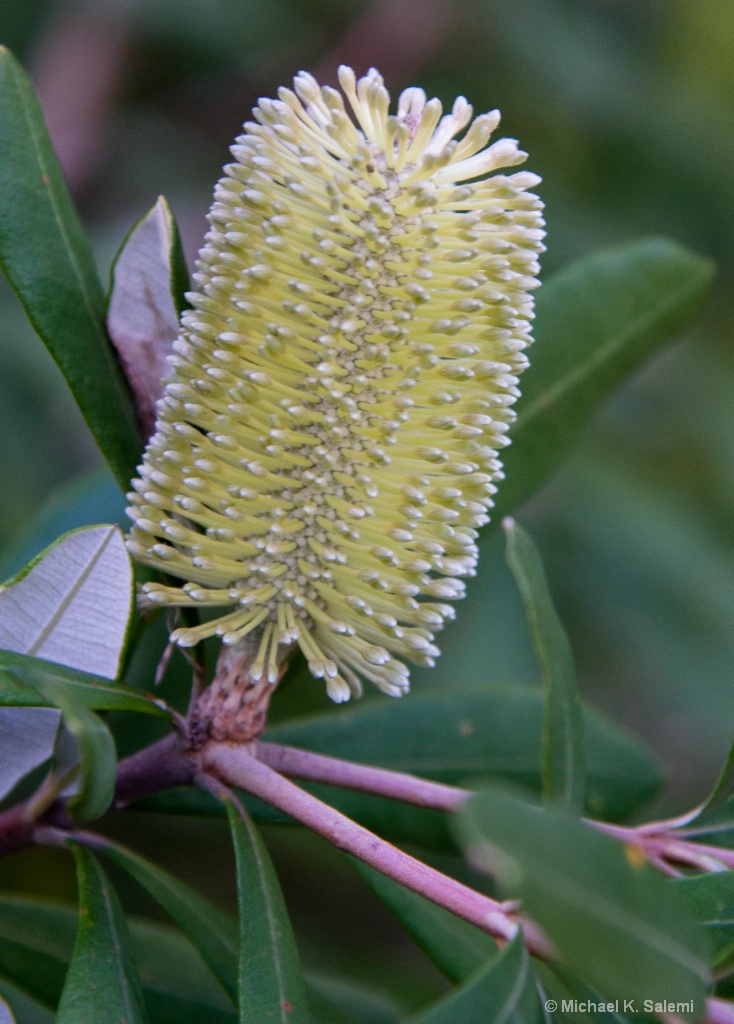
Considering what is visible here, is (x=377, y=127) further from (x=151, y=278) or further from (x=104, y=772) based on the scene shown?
(x=104, y=772)

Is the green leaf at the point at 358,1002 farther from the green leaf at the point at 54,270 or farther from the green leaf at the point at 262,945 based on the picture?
the green leaf at the point at 54,270

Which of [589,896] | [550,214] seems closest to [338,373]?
[589,896]

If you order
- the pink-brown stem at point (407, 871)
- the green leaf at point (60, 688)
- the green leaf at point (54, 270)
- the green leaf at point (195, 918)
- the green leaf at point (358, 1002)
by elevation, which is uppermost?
the green leaf at point (54, 270)

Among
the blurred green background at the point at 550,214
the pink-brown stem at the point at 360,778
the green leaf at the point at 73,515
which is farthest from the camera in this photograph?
the blurred green background at the point at 550,214

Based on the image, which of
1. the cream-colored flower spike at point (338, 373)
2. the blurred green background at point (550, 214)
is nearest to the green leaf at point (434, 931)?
the cream-colored flower spike at point (338, 373)

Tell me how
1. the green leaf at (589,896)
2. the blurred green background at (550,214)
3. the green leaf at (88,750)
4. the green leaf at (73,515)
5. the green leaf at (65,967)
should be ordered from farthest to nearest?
the blurred green background at (550,214) < the green leaf at (73,515) < the green leaf at (65,967) < the green leaf at (88,750) < the green leaf at (589,896)

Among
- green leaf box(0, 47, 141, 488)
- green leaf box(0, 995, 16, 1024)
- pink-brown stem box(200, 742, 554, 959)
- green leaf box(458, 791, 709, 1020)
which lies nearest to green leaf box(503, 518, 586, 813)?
pink-brown stem box(200, 742, 554, 959)

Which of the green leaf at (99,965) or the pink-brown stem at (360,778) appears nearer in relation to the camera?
the green leaf at (99,965)

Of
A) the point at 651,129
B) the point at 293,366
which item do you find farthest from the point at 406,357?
the point at 651,129
